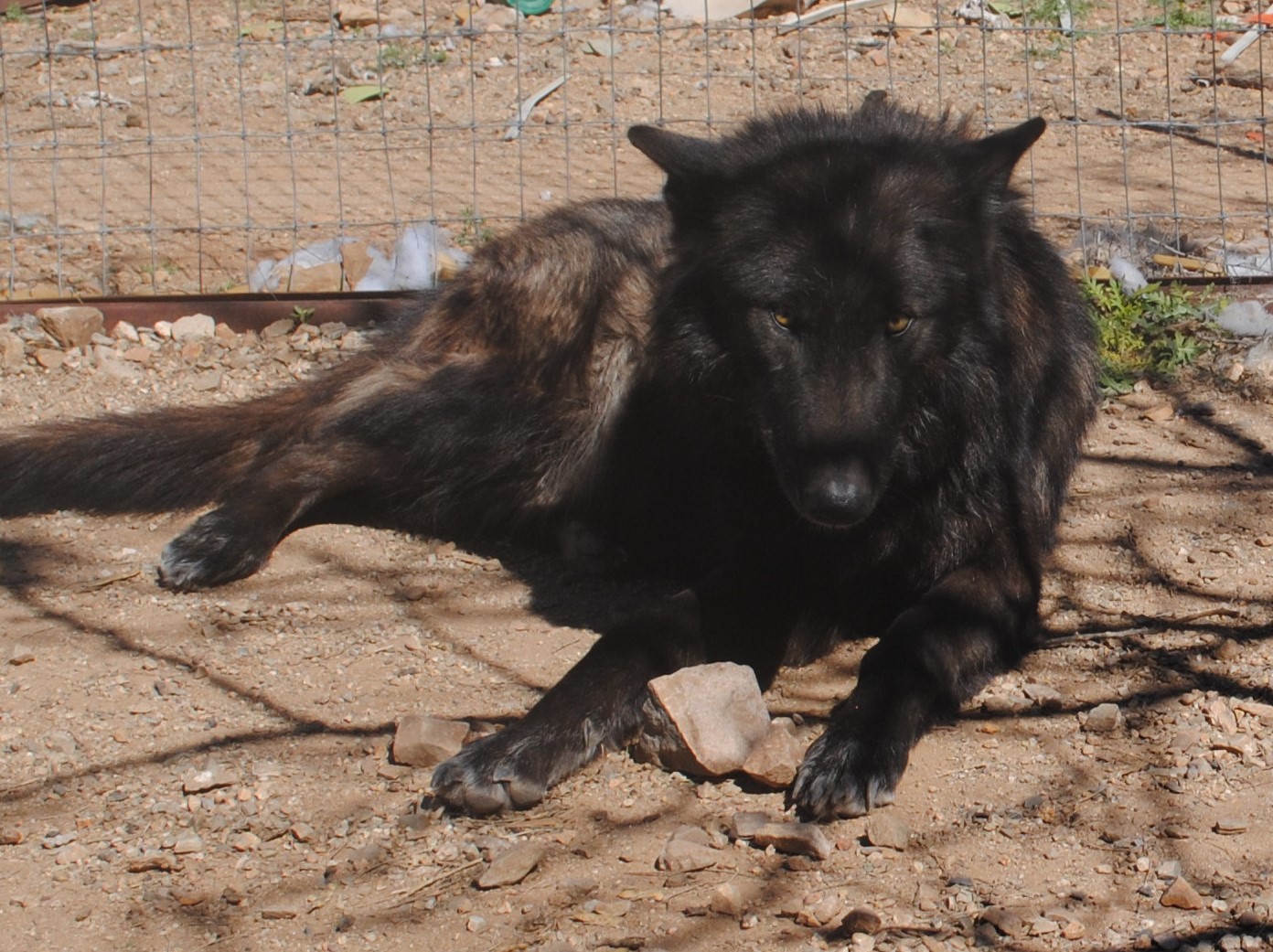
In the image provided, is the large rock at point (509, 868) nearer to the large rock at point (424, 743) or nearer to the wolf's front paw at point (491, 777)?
the wolf's front paw at point (491, 777)

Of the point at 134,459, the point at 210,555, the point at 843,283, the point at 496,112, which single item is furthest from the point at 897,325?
the point at 496,112

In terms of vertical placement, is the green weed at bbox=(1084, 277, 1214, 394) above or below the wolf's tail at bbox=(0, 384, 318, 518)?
above

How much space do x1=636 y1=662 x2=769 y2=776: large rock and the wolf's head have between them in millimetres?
408

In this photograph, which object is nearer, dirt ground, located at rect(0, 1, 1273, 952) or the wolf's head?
dirt ground, located at rect(0, 1, 1273, 952)

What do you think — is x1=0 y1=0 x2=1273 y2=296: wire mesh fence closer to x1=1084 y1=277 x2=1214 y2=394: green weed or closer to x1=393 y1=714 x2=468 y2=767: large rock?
x1=1084 y1=277 x2=1214 y2=394: green weed

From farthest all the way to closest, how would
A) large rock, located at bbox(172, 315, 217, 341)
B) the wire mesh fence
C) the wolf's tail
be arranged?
1. the wire mesh fence
2. large rock, located at bbox(172, 315, 217, 341)
3. the wolf's tail

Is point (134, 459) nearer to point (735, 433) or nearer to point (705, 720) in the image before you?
point (735, 433)

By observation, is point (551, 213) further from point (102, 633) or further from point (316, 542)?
point (102, 633)

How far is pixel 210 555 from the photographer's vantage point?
3.90 meters

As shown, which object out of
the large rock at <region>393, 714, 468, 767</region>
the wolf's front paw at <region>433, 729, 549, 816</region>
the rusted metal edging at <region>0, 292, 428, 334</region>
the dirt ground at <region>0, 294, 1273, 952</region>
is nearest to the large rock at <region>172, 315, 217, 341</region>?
the rusted metal edging at <region>0, 292, 428, 334</region>

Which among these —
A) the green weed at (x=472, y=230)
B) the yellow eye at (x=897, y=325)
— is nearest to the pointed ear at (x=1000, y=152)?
the yellow eye at (x=897, y=325)

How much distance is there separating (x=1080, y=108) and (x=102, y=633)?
589cm

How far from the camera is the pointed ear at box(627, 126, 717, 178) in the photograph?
133 inches

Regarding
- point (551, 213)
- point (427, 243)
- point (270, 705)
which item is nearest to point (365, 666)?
point (270, 705)
